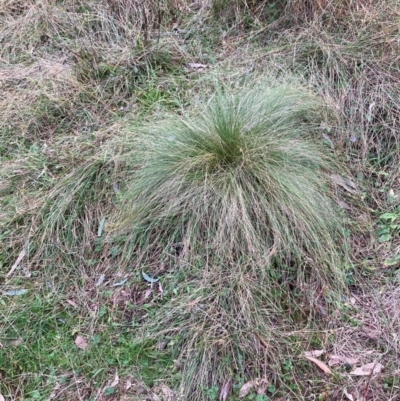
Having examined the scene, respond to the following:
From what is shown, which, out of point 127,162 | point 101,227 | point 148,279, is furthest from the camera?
point 127,162

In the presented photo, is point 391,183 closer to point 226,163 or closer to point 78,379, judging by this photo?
point 226,163

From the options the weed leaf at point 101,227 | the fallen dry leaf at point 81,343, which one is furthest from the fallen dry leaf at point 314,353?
the weed leaf at point 101,227

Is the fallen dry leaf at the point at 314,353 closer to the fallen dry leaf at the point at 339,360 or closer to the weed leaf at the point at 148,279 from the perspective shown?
the fallen dry leaf at the point at 339,360

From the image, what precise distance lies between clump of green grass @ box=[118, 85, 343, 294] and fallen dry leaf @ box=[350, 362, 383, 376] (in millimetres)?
415

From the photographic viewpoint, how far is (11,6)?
4.11 meters

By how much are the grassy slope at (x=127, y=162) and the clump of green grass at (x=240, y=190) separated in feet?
0.53

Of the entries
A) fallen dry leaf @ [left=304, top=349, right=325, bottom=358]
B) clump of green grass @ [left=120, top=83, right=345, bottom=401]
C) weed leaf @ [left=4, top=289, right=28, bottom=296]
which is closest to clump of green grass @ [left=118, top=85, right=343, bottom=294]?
clump of green grass @ [left=120, top=83, right=345, bottom=401]

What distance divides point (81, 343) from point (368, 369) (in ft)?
4.58

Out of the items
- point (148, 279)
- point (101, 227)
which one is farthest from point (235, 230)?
point (101, 227)

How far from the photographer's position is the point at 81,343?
2.30 m

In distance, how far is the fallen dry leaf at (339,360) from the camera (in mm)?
2096

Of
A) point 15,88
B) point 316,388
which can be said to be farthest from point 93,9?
point 316,388

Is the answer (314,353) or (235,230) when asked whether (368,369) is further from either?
(235,230)

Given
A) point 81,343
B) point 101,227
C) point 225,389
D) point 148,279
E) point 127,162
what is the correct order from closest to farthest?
point 225,389
point 81,343
point 148,279
point 101,227
point 127,162
